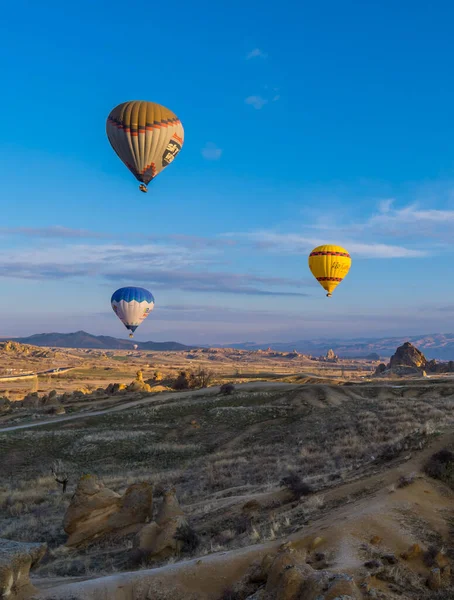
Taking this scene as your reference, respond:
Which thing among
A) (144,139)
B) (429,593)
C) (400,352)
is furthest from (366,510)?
(400,352)

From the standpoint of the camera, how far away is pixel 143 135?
47.2m

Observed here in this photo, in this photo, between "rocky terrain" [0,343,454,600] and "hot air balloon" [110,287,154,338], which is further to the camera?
"hot air balloon" [110,287,154,338]

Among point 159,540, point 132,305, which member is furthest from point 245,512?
point 132,305

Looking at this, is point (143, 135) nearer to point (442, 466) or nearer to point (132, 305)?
point (132, 305)

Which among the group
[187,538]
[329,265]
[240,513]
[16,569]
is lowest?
[240,513]

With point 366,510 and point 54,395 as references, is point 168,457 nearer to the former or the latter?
point 366,510

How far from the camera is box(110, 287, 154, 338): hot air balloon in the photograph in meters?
66.4

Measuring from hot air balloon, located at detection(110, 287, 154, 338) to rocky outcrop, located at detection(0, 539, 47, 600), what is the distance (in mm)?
57770

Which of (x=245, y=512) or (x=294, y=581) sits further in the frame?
(x=245, y=512)

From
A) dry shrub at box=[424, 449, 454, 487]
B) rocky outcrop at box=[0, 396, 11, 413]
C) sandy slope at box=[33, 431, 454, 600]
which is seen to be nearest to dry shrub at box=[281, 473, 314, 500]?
sandy slope at box=[33, 431, 454, 600]

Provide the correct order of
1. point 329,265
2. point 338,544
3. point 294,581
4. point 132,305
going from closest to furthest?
point 294,581, point 338,544, point 329,265, point 132,305

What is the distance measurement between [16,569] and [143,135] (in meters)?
43.7

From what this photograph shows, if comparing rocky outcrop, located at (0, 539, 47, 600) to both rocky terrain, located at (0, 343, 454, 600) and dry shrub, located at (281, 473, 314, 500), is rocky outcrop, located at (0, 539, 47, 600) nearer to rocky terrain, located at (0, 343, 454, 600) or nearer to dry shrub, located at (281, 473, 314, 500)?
rocky terrain, located at (0, 343, 454, 600)

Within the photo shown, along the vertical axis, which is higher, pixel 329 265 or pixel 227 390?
pixel 329 265
